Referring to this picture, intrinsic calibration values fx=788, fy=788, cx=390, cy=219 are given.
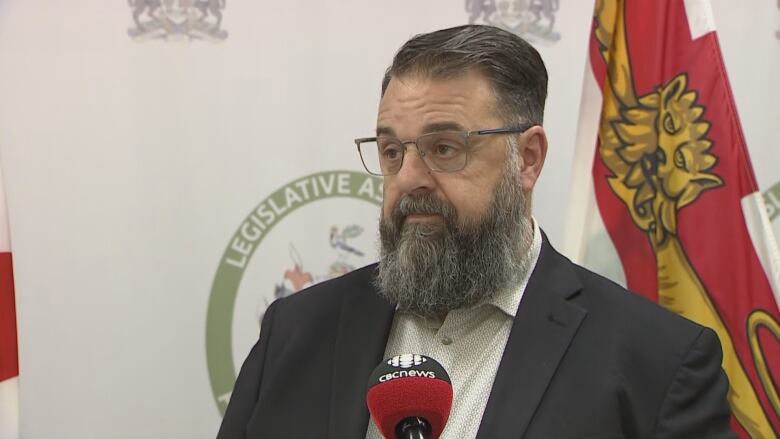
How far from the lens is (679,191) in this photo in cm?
220

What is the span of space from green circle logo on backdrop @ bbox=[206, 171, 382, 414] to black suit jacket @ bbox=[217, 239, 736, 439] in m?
0.69

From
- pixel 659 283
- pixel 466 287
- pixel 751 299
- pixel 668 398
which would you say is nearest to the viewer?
pixel 668 398

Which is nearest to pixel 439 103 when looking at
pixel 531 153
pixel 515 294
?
pixel 531 153

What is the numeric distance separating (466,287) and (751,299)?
2.79ft

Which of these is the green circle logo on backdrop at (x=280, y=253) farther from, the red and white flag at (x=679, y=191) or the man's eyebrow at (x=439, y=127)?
the man's eyebrow at (x=439, y=127)

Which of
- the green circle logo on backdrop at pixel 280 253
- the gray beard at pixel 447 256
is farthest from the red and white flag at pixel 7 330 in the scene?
the gray beard at pixel 447 256

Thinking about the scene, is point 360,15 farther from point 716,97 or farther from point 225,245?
point 716,97

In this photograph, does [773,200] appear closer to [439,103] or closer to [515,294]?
[515,294]

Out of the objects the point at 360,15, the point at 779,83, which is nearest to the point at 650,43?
the point at 779,83

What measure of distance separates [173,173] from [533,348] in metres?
1.45

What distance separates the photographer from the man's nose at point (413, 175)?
1.71 metres

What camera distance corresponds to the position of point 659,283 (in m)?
2.25

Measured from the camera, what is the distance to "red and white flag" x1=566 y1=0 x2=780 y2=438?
2100 mm

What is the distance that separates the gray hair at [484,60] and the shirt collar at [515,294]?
0.32m
